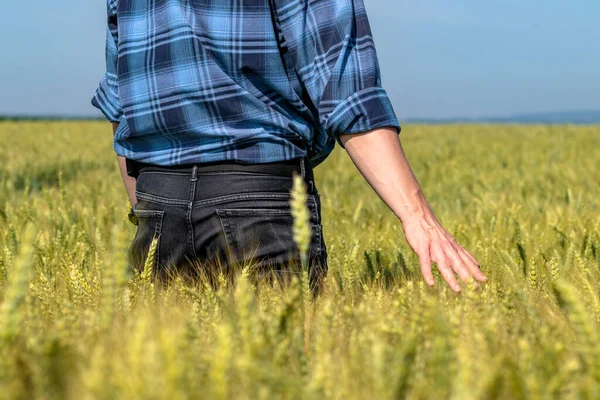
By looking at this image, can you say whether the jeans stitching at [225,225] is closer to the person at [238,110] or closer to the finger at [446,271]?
the person at [238,110]

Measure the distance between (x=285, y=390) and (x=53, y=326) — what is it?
686mm

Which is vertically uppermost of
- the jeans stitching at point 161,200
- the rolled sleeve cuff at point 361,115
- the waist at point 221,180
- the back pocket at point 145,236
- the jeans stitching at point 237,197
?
the rolled sleeve cuff at point 361,115

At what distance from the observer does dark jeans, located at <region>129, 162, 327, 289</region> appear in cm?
180

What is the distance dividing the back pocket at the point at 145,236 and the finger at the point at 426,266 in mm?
785

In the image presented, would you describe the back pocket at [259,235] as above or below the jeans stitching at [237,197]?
below

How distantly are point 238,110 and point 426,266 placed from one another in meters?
0.68

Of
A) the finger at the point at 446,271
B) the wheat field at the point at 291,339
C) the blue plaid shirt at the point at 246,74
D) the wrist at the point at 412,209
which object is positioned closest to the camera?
the wheat field at the point at 291,339

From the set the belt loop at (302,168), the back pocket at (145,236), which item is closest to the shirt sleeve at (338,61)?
the belt loop at (302,168)

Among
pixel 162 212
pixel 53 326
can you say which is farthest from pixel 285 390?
pixel 162 212

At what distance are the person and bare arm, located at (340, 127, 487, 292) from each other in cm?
2

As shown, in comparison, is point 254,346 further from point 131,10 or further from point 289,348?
point 131,10

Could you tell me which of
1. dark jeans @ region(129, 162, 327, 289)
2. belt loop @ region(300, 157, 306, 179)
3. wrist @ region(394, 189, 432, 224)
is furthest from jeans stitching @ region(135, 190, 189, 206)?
wrist @ region(394, 189, 432, 224)

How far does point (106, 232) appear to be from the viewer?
3.16 m

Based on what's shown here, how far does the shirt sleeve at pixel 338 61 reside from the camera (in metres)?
1.63
